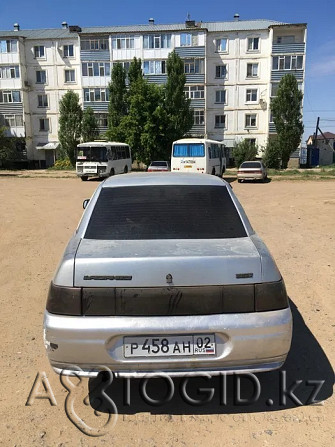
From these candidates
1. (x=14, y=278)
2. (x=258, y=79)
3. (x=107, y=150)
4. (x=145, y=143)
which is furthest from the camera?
(x=258, y=79)

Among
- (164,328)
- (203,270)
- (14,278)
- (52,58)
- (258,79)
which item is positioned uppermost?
(52,58)

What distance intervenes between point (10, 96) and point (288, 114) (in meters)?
32.2

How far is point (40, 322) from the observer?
419 centimetres

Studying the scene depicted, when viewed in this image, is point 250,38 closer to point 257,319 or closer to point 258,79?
point 258,79

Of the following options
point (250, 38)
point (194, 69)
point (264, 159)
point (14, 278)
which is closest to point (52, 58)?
point (194, 69)

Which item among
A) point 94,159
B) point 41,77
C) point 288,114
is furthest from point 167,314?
point 41,77

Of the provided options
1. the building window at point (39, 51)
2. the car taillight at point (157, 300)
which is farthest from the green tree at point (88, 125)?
the car taillight at point (157, 300)

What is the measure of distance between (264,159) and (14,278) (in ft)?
125

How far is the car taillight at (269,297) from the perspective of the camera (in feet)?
8.35

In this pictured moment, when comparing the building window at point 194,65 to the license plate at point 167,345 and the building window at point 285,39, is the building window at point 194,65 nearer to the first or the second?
the building window at point 285,39

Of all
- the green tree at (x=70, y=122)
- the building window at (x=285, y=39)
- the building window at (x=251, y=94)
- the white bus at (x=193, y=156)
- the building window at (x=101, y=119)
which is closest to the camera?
the white bus at (x=193, y=156)

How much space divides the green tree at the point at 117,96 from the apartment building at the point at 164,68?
12.0 ft

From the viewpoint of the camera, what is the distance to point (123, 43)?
43.2m

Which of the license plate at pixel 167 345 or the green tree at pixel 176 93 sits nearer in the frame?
the license plate at pixel 167 345
